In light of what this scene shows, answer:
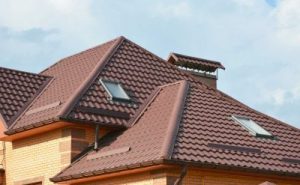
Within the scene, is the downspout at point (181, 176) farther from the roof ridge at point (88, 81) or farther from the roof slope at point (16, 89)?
the roof slope at point (16, 89)

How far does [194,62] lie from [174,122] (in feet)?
23.9

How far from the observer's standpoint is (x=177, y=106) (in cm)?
1847

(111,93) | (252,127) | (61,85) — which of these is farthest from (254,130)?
(61,85)

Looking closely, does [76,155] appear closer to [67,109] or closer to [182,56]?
[67,109]

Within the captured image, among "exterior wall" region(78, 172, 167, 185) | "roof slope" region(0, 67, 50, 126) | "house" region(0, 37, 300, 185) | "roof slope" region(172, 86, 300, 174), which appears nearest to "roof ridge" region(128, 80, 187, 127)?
"house" region(0, 37, 300, 185)

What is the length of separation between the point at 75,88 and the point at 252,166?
19.2 feet

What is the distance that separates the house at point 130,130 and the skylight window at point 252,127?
0.13 ft

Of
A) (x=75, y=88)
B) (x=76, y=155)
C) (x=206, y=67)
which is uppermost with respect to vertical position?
(x=206, y=67)

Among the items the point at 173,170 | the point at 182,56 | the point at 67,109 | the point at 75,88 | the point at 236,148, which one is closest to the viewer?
the point at 173,170

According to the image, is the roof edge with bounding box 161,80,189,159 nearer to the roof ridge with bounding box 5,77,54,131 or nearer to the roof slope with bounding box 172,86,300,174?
the roof slope with bounding box 172,86,300,174

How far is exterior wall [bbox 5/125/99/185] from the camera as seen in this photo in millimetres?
18688

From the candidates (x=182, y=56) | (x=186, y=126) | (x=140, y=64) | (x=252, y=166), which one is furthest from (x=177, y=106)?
(x=182, y=56)

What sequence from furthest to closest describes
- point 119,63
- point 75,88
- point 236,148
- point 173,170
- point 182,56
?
point 182,56 < point 119,63 < point 75,88 < point 236,148 < point 173,170

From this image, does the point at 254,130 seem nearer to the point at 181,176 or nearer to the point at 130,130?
the point at 130,130
